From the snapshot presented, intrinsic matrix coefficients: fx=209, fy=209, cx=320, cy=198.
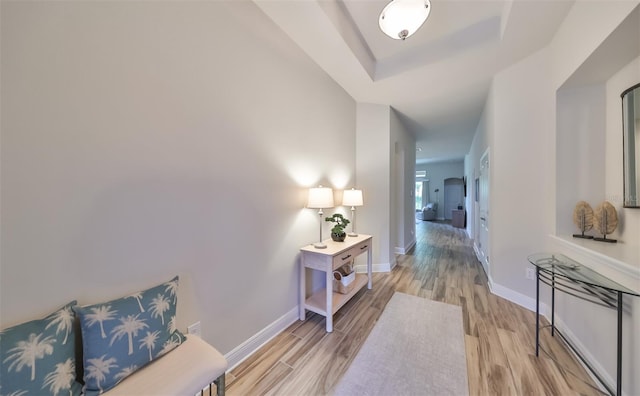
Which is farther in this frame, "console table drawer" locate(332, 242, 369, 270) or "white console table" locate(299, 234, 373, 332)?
"console table drawer" locate(332, 242, 369, 270)

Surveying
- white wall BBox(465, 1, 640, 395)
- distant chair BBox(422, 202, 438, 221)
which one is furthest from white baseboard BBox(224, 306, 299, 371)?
distant chair BBox(422, 202, 438, 221)

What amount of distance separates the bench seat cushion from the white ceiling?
2.42m

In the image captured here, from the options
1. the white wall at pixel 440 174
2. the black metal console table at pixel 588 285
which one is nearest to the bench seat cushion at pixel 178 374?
the black metal console table at pixel 588 285

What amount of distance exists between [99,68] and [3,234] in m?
0.77

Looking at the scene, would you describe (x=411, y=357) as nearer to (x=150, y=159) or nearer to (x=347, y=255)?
(x=347, y=255)

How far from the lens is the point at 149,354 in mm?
972

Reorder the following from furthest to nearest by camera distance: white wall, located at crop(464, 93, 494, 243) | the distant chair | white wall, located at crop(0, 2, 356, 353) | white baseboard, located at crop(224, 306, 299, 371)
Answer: the distant chair < white wall, located at crop(464, 93, 494, 243) < white baseboard, located at crop(224, 306, 299, 371) < white wall, located at crop(0, 2, 356, 353)

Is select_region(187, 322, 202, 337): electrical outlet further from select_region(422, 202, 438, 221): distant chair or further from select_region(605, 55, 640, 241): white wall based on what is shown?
select_region(422, 202, 438, 221): distant chair

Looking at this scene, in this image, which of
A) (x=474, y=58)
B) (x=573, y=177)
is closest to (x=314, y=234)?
(x=573, y=177)

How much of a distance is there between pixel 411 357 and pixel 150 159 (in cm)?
224

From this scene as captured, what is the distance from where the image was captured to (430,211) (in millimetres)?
9195

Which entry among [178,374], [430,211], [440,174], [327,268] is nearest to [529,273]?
[327,268]

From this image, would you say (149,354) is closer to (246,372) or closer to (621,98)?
(246,372)

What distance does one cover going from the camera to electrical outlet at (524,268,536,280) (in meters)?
2.27
